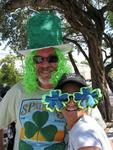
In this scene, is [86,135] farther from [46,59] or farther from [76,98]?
[46,59]

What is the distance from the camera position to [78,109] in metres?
2.70

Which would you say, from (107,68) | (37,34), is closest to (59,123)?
(37,34)

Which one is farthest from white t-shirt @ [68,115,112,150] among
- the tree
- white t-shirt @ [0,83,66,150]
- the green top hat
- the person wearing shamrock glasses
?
the tree

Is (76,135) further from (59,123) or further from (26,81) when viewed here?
(26,81)

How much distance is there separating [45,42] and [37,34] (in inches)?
3.7

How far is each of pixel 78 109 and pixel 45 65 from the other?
55cm

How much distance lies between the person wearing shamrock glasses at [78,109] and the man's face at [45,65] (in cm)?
25

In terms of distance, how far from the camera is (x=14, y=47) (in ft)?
77.7

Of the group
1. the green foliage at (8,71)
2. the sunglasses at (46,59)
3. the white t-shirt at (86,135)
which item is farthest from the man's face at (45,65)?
the green foliage at (8,71)

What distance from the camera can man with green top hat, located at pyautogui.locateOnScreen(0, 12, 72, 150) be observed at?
Answer: 9.93ft

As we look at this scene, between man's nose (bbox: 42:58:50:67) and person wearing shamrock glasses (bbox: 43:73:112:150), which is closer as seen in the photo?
person wearing shamrock glasses (bbox: 43:73:112:150)

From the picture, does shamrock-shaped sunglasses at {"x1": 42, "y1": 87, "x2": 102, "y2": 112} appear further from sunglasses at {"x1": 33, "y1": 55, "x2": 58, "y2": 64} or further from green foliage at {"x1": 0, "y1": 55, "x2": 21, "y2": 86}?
green foliage at {"x1": 0, "y1": 55, "x2": 21, "y2": 86}

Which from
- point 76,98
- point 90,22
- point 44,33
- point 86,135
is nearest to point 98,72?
point 90,22

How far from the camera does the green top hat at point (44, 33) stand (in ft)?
10.5
